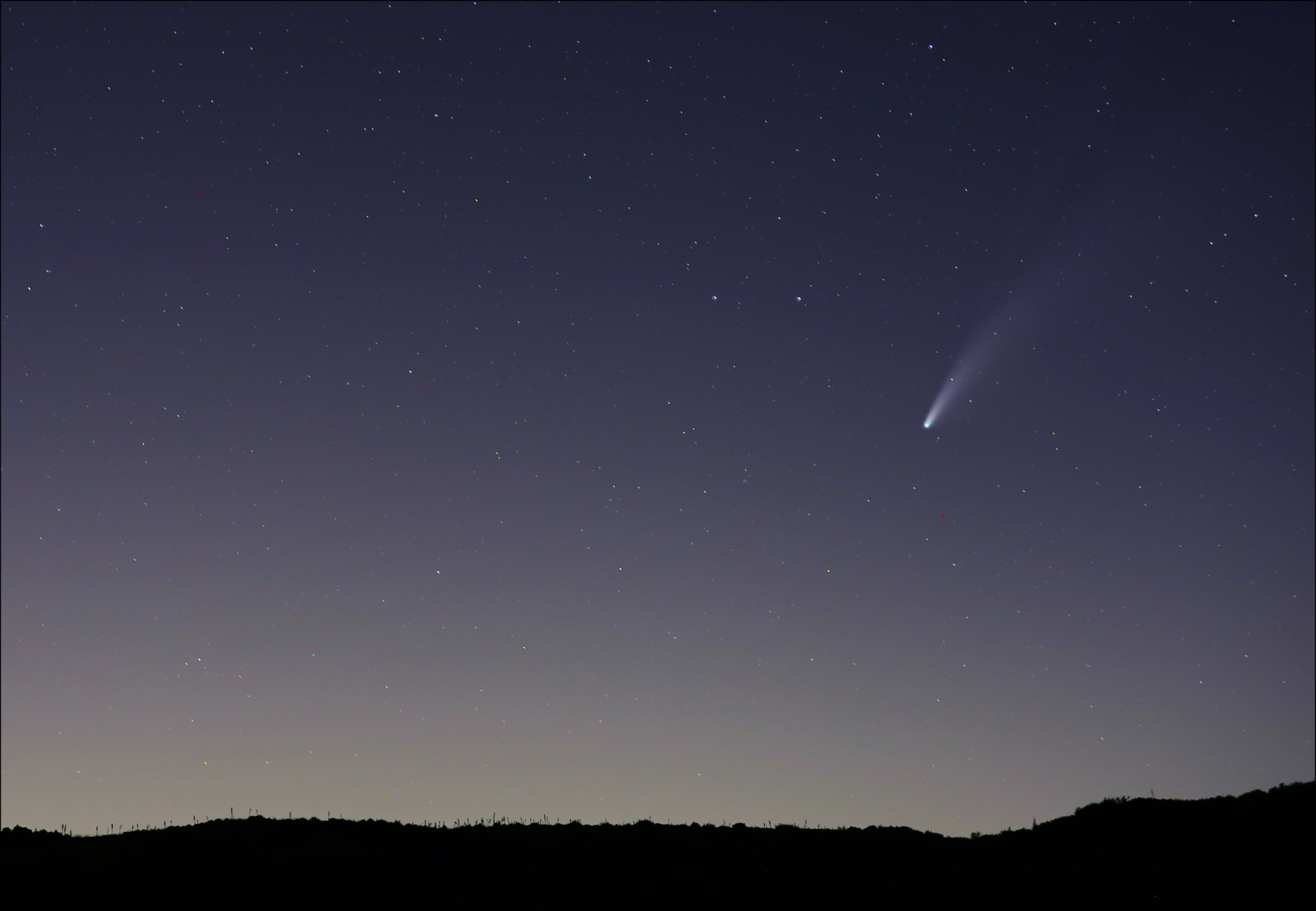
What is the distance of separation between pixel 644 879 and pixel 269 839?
686 centimetres

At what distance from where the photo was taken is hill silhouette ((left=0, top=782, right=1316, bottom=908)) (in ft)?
54.6

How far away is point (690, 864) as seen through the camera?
19.0 meters

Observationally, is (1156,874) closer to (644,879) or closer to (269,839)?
(644,879)

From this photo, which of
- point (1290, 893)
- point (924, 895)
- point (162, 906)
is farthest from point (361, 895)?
point (1290, 893)

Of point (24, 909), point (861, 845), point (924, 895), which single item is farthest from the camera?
point (861, 845)

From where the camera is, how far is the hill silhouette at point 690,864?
54.6ft

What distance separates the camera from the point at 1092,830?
20984 mm

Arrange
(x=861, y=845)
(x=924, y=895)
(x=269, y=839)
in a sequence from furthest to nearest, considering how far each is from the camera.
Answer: (x=861, y=845) < (x=269, y=839) < (x=924, y=895)

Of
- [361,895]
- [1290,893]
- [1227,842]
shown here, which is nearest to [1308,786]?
[1227,842]

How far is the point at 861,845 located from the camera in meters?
20.4

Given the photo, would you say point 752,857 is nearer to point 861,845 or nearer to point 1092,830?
point 861,845

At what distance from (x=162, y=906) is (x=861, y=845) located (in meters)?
12.2

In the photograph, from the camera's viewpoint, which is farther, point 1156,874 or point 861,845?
point 861,845

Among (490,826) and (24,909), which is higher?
(490,826)
